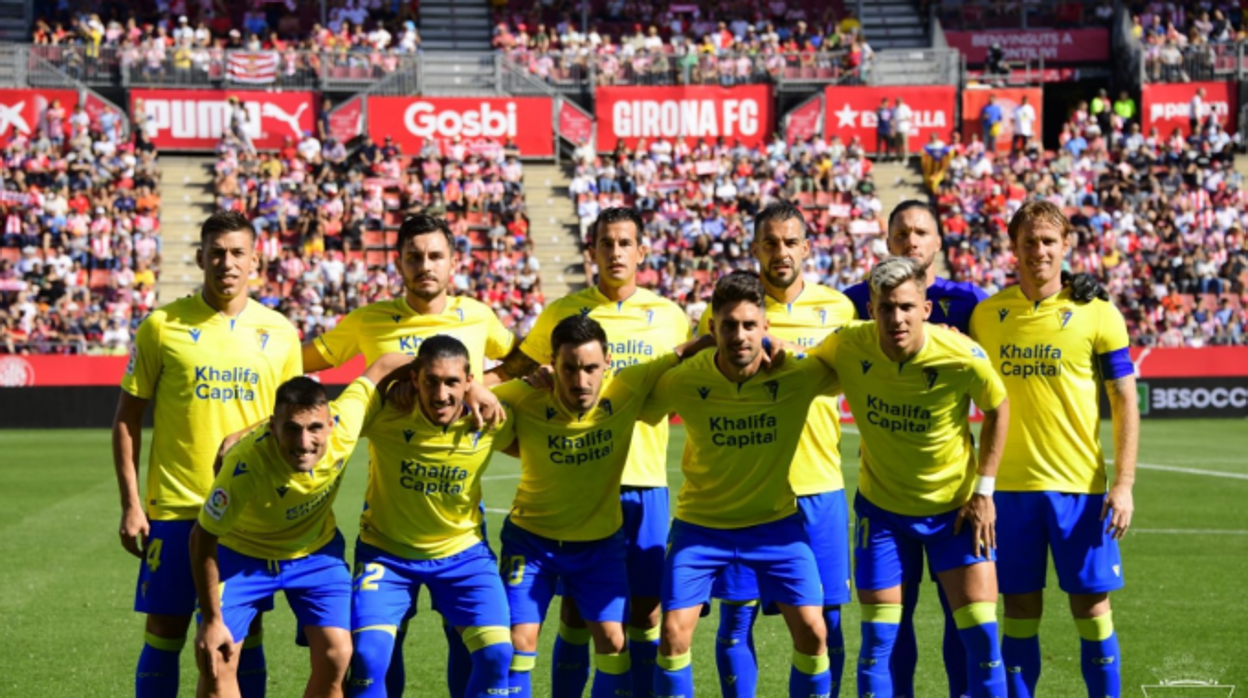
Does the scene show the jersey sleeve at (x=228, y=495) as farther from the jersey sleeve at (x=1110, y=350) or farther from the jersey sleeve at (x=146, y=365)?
the jersey sleeve at (x=1110, y=350)

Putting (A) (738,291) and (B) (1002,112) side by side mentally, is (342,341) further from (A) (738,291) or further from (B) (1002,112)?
(B) (1002,112)

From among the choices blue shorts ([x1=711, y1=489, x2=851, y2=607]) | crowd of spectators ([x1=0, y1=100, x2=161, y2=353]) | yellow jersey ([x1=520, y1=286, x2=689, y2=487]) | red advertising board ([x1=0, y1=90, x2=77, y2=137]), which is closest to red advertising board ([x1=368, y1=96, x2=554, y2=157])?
crowd of spectators ([x1=0, y1=100, x2=161, y2=353])

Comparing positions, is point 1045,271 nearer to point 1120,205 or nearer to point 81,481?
point 81,481

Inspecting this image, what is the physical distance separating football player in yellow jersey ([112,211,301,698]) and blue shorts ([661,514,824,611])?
6.99 ft

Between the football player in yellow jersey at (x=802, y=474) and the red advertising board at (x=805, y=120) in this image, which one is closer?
the football player in yellow jersey at (x=802, y=474)

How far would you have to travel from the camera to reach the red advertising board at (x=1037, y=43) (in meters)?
43.2

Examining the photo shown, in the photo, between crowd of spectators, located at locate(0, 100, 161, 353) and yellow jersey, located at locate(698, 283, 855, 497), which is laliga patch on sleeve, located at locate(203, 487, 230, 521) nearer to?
yellow jersey, located at locate(698, 283, 855, 497)

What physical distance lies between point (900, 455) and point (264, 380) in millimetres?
3082

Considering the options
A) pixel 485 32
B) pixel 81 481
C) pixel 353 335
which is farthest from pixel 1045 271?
pixel 485 32

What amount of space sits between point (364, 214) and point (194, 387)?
25947mm

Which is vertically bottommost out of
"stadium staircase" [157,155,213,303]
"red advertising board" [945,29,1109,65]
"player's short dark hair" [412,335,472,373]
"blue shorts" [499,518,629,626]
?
"blue shorts" [499,518,629,626]

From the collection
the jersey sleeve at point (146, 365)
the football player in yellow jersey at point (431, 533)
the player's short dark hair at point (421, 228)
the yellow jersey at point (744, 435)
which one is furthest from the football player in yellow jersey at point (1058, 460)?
the jersey sleeve at point (146, 365)

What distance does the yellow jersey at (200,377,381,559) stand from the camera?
6273mm

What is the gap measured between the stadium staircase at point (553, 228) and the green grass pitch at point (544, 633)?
14.9 meters
